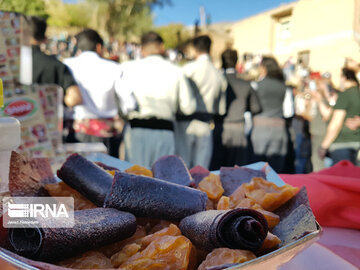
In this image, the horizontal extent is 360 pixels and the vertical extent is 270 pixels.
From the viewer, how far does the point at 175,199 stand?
527mm

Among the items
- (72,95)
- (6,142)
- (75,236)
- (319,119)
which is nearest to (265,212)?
(75,236)

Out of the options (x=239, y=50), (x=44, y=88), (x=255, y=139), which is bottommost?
(x=255, y=139)

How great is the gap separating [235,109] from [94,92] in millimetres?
1171

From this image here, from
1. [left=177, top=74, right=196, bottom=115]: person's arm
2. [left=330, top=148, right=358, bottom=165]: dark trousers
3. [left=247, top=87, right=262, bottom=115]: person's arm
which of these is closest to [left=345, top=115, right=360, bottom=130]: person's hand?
[left=330, top=148, right=358, bottom=165]: dark trousers

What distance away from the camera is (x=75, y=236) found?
0.42 meters

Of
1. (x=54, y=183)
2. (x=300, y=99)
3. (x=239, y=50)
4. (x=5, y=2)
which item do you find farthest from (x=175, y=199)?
(x=300, y=99)

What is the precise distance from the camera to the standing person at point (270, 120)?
2.74 m

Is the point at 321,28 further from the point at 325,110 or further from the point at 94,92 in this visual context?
the point at 325,110

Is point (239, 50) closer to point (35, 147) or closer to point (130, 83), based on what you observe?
point (130, 83)

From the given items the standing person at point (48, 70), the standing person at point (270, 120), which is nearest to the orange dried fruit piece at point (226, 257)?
the standing person at point (48, 70)

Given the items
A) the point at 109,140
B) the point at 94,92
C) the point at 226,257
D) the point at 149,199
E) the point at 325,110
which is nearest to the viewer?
the point at 226,257

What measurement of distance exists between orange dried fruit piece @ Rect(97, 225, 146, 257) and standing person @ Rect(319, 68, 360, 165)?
193 centimetres

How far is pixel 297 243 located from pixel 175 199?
0.62ft

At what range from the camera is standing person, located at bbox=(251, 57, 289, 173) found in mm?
2744
